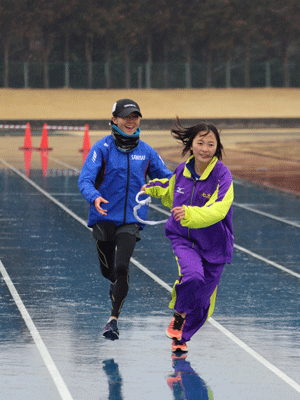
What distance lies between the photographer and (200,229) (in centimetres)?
659

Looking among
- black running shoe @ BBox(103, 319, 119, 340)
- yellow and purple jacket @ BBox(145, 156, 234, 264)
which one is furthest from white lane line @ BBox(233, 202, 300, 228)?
yellow and purple jacket @ BBox(145, 156, 234, 264)

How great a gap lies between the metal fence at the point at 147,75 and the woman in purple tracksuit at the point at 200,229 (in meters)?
63.8

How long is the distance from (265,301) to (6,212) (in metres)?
7.82

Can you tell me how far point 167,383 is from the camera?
20.1 ft

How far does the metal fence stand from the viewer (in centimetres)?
7006

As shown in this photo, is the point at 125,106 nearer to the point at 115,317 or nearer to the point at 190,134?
the point at 190,134

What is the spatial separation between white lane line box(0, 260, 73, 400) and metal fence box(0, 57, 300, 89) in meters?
61.2

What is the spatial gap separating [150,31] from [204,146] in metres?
70.5

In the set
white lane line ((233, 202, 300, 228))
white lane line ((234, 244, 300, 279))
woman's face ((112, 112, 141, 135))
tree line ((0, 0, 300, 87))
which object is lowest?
white lane line ((234, 244, 300, 279))

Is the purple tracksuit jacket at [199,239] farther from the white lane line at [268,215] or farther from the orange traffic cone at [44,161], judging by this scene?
the orange traffic cone at [44,161]

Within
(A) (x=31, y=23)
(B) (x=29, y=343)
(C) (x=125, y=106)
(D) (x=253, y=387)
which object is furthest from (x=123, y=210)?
(A) (x=31, y=23)

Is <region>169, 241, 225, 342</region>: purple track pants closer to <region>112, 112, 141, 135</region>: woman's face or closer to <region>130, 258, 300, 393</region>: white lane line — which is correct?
<region>130, 258, 300, 393</region>: white lane line

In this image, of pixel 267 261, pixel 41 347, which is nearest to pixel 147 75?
pixel 267 261

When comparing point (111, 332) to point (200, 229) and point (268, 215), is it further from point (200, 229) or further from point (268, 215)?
point (268, 215)
